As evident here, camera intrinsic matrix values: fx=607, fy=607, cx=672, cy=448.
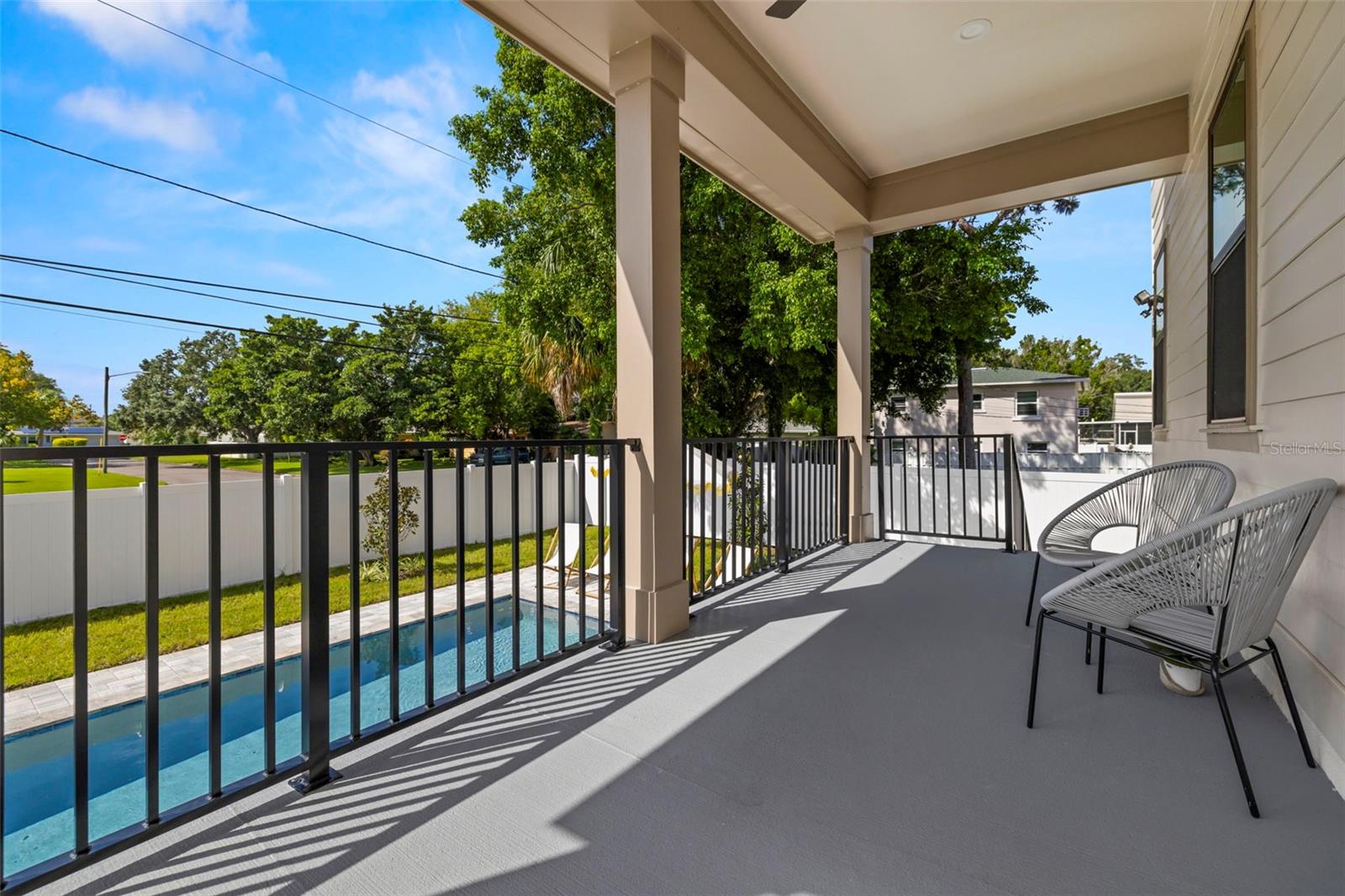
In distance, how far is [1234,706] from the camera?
6.56 ft

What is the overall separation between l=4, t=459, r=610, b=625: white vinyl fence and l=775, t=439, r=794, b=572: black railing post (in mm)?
1905

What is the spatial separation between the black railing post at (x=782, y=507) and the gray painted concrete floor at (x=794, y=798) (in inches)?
63.7

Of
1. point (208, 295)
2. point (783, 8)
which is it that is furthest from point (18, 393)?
point (783, 8)

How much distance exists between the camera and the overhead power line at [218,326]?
16.5 m

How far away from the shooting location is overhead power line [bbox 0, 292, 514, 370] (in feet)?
54.3

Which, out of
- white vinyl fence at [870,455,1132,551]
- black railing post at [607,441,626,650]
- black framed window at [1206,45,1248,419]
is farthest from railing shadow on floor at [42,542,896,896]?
white vinyl fence at [870,455,1132,551]

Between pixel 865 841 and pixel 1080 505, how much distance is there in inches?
82.9

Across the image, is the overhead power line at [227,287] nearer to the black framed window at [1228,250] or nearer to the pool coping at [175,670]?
the pool coping at [175,670]

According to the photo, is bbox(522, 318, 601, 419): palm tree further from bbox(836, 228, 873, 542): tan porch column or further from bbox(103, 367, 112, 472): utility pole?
bbox(103, 367, 112, 472): utility pole

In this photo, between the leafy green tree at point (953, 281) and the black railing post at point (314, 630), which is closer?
the black railing post at point (314, 630)

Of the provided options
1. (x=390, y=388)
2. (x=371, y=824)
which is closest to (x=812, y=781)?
(x=371, y=824)

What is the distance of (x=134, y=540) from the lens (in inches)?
302

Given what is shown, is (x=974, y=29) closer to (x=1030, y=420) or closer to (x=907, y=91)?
(x=907, y=91)

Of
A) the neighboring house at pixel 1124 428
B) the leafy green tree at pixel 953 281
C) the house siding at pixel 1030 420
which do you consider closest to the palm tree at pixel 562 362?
the leafy green tree at pixel 953 281
